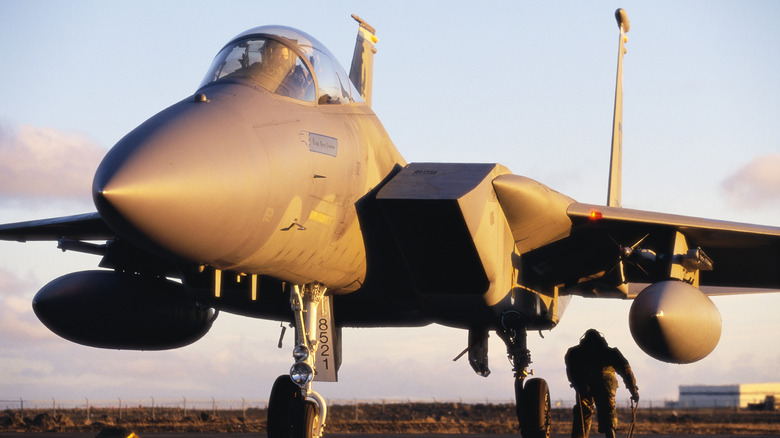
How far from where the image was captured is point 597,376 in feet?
33.2

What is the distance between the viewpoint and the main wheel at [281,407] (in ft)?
29.4

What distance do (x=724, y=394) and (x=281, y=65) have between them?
77711mm

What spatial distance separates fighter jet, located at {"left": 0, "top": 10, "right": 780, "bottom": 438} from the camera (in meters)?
5.79

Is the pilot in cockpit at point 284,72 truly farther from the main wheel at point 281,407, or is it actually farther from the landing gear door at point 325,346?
the main wheel at point 281,407

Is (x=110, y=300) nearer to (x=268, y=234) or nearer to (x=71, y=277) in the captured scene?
(x=71, y=277)

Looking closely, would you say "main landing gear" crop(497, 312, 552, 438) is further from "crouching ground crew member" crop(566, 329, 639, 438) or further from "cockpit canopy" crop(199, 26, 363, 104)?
"cockpit canopy" crop(199, 26, 363, 104)

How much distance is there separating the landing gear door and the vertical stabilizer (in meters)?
5.16

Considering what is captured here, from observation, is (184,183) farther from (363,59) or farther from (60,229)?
(363,59)

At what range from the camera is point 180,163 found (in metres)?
5.54

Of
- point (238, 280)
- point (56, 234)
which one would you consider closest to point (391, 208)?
point (238, 280)

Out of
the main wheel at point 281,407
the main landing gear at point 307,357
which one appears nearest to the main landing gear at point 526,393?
the main wheel at point 281,407

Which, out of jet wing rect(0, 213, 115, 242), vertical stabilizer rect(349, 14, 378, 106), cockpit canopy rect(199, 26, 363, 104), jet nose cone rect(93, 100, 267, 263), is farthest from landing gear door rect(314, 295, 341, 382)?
vertical stabilizer rect(349, 14, 378, 106)

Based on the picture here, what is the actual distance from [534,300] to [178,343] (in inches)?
164

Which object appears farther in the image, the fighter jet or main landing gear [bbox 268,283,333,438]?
main landing gear [bbox 268,283,333,438]
